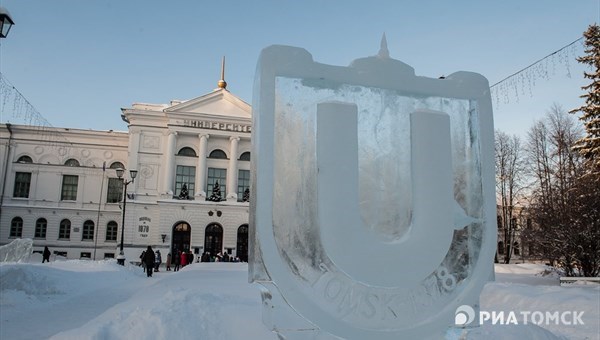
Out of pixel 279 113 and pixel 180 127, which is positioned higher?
pixel 180 127

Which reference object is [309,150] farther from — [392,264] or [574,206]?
[574,206]

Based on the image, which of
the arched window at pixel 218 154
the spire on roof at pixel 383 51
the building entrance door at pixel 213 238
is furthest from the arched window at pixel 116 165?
the spire on roof at pixel 383 51

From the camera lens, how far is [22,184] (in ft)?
113

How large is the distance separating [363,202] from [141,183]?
32.7m

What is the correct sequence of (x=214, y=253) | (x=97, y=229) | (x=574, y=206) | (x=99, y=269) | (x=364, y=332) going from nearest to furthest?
1. (x=364, y=332)
2. (x=574, y=206)
3. (x=99, y=269)
4. (x=214, y=253)
5. (x=97, y=229)

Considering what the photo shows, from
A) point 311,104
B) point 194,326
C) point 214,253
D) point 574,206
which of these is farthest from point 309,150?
Answer: point 214,253

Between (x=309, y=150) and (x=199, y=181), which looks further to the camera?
(x=199, y=181)

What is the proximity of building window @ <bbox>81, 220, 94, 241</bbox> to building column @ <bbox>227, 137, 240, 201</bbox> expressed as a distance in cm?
1101

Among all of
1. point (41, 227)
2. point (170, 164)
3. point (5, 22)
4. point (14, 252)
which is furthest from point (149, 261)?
point (41, 227)

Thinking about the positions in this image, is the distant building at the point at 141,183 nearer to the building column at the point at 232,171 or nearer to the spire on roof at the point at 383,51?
the building column at the point at 232,171

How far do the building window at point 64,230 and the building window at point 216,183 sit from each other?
36.2 ft

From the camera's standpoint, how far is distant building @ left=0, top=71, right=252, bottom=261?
31.8 meters

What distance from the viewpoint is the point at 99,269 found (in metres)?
16.9

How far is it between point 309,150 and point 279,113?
18 cm
